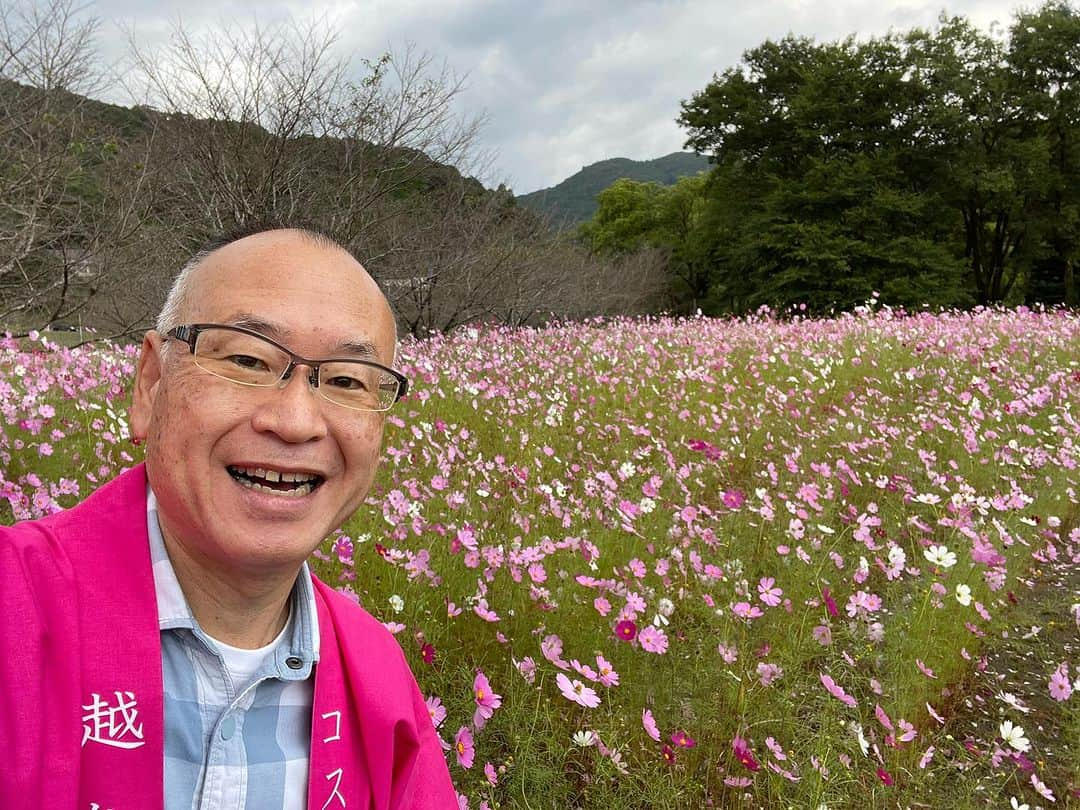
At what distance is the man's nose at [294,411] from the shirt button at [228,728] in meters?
0.40

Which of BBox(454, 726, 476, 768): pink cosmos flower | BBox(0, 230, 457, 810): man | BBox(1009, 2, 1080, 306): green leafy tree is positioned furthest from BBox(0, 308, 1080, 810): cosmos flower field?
BBox(1009, 2, 1080, 306): green leafy tree

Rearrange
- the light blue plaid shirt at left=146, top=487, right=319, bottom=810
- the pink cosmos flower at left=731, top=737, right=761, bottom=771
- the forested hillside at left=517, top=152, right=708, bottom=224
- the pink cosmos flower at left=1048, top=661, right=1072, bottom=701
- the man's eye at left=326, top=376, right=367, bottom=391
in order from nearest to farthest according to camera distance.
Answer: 1. the light blue plaid shirt at left=146, top=487, right=319, bottom=810
2. the man's eye at left=326, top=376, right=367, bottom=391
3. the pink cosmos flower at left=731, top=737, right=761, bottom=771
4. the pink cosmos flower at left=1048, top=661, right=1072, bottom=701
5. the forested hillside at left=517, top=152, right=708, bottom=224

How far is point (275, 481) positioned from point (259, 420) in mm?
94

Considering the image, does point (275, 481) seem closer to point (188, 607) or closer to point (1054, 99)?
point (188, 607)

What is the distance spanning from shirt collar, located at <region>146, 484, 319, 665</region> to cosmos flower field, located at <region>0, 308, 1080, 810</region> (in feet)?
2.14

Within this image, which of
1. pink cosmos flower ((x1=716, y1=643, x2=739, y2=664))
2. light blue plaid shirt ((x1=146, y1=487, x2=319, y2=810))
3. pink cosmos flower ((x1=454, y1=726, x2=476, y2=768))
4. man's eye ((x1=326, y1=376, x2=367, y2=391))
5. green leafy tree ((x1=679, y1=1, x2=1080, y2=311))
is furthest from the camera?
green leafy tree ((x1=679, y1=1, x2=1080, y2=311))

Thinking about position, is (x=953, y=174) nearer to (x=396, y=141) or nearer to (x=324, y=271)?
(x=396, y=141)

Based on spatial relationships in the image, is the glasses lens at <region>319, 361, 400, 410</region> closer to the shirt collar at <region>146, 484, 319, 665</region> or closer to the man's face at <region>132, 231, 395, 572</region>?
the man's face at <region>132, 231, 395, 572</region>

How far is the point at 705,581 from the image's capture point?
2602mm

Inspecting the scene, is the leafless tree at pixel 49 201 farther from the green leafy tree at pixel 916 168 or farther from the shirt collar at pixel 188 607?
the green leafy tree at pixel 916 168

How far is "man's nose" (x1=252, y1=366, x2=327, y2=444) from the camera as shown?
3.19 ft

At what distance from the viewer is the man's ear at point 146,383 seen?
1.08 metres

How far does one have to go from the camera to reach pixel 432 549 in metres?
2.51

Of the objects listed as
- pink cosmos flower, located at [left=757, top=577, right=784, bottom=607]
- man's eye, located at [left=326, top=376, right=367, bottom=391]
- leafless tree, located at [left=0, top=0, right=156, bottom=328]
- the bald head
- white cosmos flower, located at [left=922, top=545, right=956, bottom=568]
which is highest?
leafless tree, located at [left=0, top=0, right=156, bottom=328]
